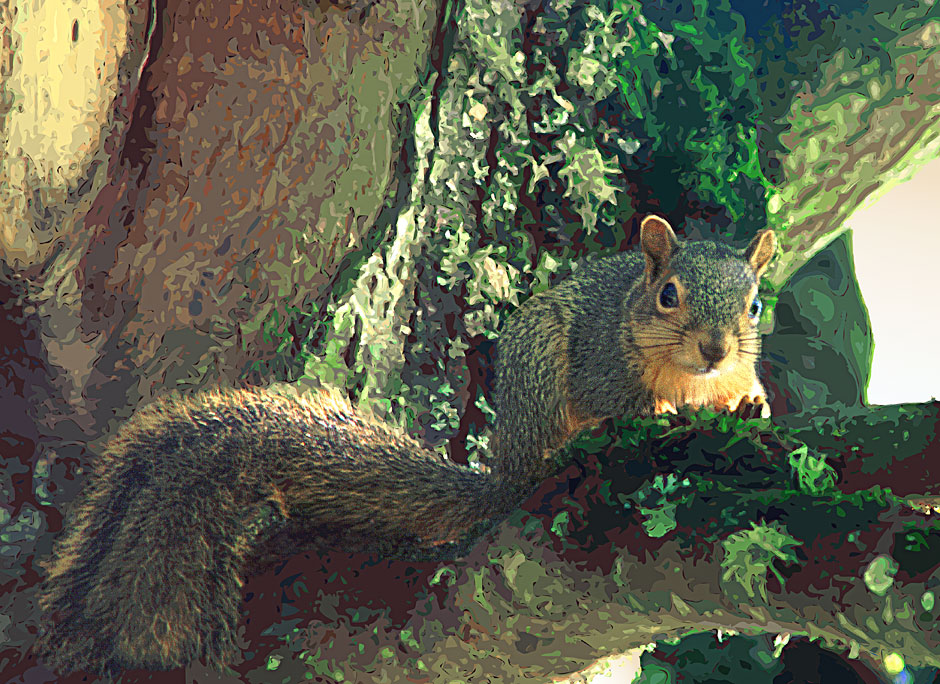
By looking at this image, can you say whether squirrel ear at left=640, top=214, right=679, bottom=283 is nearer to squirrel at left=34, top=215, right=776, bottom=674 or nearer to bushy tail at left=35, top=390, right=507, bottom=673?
squirrel at left=34, top=215, right=776, bottom=674

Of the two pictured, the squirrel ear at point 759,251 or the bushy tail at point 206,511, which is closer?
the bushy tail at point 206,511

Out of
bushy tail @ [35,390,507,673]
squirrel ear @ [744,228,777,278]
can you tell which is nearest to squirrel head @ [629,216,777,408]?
squirrel ear @ [744,228,777,278]

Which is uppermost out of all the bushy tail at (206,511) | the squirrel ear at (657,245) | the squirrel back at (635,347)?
the squirrel ear at (657,245)

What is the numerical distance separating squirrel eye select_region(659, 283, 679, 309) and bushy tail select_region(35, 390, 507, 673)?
13.8 inches

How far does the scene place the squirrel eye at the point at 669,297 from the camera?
1.03 metres

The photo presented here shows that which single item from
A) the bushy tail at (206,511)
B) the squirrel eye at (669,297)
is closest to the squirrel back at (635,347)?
the squirrel eye at (669,297)

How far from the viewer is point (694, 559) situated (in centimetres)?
67

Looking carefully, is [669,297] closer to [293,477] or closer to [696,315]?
[696,315]

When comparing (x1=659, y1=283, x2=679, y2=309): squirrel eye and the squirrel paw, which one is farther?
(x1=659, y1=283, x2=679, y2=309): squirrel eye

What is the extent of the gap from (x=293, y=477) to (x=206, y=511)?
105mm

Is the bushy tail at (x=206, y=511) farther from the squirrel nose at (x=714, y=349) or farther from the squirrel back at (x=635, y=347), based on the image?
the squirrel nose at (x=714, y=349)

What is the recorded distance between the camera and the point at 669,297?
1.04 m

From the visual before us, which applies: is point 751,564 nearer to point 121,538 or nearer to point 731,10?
point 121,538

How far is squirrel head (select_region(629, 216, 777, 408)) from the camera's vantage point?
3.33 ft
